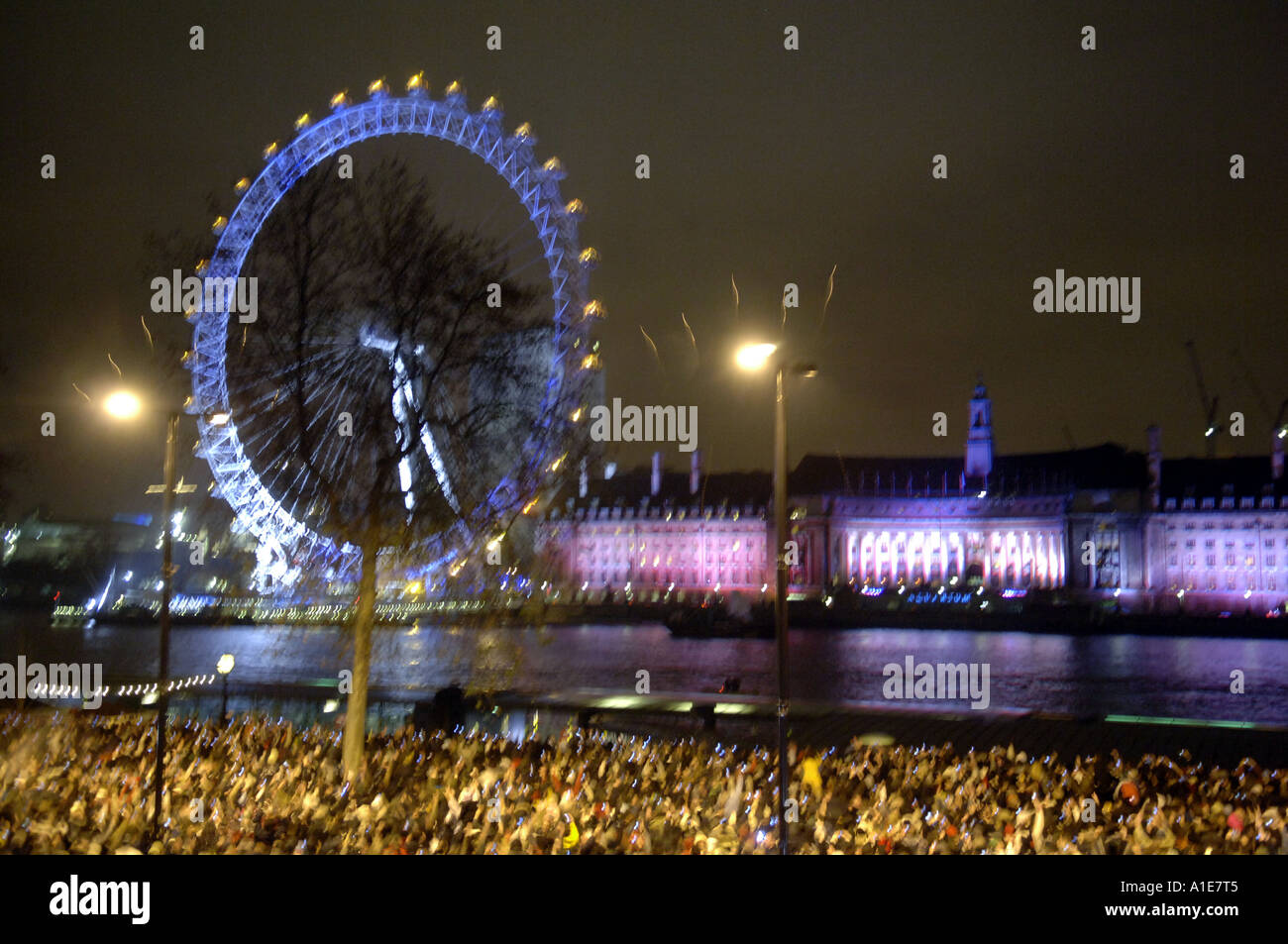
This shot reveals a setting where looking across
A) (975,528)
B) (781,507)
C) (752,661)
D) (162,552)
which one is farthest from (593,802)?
(975,528)

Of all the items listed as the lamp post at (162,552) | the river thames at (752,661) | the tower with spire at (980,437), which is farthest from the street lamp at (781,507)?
the tower with spire at (980,437)

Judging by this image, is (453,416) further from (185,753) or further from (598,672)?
(598,672)

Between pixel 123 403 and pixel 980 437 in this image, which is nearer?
pixel 123 403

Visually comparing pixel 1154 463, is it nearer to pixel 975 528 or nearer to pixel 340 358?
pixel 975 528

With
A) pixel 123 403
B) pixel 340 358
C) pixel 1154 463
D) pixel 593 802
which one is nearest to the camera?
pixel 593 802

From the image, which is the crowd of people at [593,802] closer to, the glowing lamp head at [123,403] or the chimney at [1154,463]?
the glowing lamp head at [123,403]
